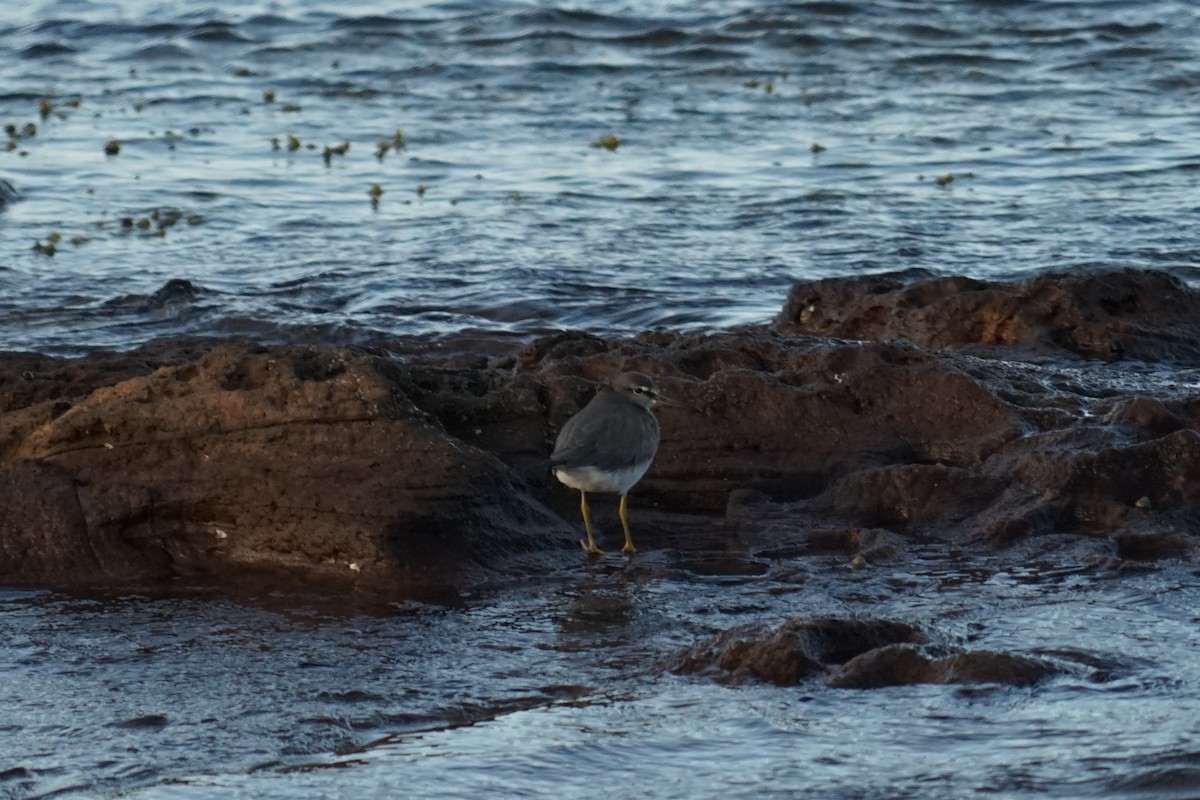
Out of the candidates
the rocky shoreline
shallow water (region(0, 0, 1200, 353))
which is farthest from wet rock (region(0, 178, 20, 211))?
the rocky shoreline

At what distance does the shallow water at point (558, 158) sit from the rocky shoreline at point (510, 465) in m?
3.15

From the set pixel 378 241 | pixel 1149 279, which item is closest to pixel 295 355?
pixel 1149 279

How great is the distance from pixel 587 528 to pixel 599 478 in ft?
0.93

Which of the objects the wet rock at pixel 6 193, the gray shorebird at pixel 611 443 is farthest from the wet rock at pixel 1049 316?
the wet rock at pixel 6 193

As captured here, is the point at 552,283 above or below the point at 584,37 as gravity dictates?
below

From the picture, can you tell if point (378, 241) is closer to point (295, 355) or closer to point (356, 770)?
point (295, 355)

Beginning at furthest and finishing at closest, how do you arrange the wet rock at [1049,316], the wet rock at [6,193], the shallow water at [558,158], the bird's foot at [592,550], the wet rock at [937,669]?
the wet rock at [6,193] < the shallow water at [558,158] < the wet rock at [1049,316] < the bird's foot at [592,550] < the wet rock at [937,669]

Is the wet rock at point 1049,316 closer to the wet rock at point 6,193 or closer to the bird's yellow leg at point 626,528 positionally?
the bird's yellow leg at point 626,528

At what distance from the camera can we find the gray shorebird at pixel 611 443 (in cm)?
562

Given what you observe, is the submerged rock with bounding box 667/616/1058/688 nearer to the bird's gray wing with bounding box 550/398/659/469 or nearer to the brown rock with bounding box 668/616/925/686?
the brown rock with bounding box 668/616/925/686

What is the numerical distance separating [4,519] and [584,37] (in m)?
13.5

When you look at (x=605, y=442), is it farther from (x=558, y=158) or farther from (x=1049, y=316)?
(x=558, y=158)

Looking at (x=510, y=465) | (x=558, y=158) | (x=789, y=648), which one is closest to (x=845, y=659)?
(x=789, y=648)

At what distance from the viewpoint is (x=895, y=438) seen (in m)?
6.26
